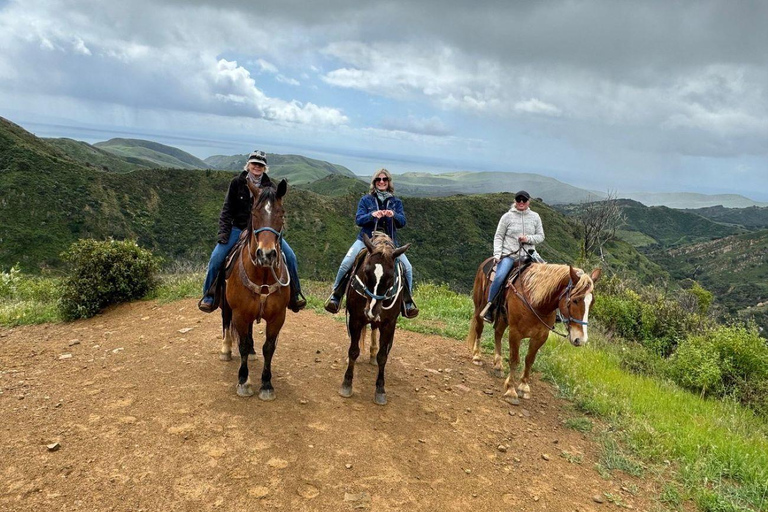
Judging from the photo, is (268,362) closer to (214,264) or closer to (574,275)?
(214,264)

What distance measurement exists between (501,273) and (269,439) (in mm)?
4570

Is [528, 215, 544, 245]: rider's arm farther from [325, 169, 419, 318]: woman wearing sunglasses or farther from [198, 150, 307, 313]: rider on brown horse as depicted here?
[198, 150, 307, 313]: rider on brown horse

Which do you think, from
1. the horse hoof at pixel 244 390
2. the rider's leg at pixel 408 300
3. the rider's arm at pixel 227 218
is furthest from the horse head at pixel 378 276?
the rider's arm at pixel 227 218

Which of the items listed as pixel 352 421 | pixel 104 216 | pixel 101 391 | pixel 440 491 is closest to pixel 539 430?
pixel 440 491

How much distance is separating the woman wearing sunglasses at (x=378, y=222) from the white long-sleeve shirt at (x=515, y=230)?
2.04 metres

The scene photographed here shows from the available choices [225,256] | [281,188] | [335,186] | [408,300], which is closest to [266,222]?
[281,188]

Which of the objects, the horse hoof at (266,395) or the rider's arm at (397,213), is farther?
the rider's arm at (397,213)

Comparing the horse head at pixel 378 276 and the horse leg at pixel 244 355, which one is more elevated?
the horse head at pixel 378 276

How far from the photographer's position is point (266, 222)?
4.73 metres

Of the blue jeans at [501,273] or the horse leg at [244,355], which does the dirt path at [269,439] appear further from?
the blue jeans at [501,273]

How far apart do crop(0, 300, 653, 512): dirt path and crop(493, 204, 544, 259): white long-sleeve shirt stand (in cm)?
240

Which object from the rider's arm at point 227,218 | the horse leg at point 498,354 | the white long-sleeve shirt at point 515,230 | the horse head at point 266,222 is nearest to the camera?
the horse head at point 266,222

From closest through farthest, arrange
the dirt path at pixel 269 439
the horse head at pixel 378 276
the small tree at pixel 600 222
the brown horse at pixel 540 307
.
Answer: the dirt path at pixel 269 439
the horse head at pixel 378 276
the brown horse at pixel 540 307
the small tree at pixel 600 222

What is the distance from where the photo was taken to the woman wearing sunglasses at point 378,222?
243 inches
